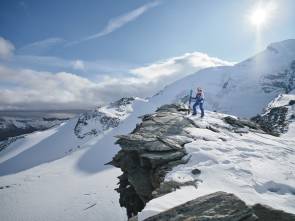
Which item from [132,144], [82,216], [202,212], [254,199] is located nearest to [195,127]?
[132,144]

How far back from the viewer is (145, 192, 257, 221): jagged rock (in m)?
8.45

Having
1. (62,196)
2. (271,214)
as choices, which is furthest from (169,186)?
(62,196)

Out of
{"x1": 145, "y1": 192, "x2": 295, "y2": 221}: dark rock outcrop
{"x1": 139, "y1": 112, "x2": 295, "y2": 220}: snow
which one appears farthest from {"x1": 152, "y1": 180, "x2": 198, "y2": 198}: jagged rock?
{"x1": 145, "y1": 192, "x2": 295, "y2": 221}: dark rock outcrop

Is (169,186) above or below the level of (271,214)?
above

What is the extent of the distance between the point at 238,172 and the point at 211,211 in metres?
5.20

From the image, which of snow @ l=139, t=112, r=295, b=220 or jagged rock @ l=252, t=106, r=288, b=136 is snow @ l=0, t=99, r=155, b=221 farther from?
snow @ l=139, t=112, r=295, b=220

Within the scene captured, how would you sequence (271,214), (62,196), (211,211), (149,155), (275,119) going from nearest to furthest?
(211,211), (271,214), (149,155), (275,119), (62,196)

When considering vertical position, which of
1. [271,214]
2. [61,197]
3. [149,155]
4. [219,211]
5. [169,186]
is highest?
[149,155]

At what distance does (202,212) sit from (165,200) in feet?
5.80

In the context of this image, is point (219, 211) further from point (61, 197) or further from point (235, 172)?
point (61, 197)

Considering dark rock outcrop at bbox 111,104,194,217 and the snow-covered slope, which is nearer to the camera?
the snow-covered slope

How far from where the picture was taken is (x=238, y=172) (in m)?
13.3

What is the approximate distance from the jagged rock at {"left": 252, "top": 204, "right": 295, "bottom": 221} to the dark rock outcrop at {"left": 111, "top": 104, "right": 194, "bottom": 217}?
12.6ft

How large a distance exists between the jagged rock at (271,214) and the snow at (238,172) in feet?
1.82
